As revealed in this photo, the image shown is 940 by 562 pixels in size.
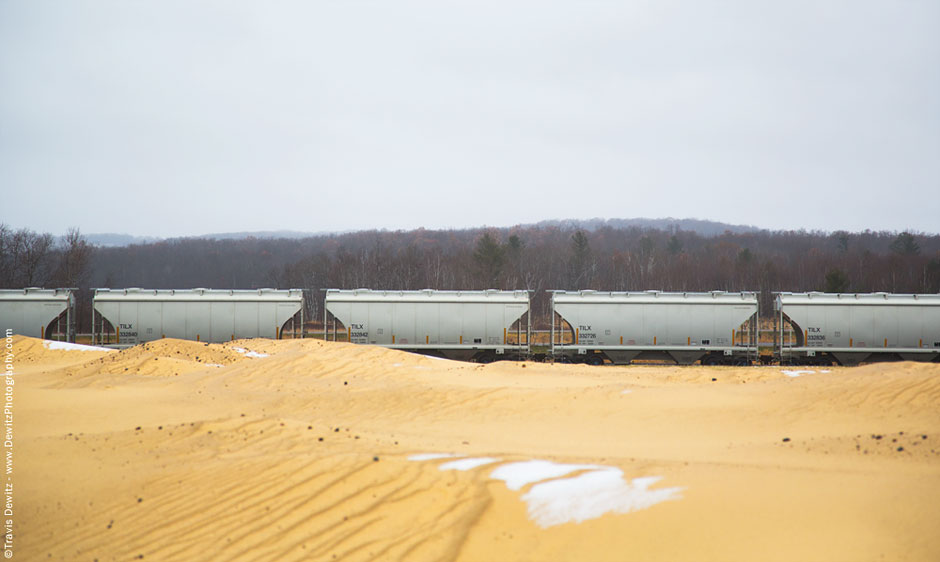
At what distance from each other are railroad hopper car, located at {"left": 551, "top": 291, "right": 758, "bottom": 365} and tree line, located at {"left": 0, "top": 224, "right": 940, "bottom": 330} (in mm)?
23084

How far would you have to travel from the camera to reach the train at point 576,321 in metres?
32.2

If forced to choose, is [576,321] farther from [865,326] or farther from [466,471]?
[466,471]

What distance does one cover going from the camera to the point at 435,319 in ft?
108

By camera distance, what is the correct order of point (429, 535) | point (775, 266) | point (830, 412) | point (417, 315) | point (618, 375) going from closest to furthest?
point (429, 535) → point (830, 412) → point (618, 375) → point (417, 315) → point (775, 266)

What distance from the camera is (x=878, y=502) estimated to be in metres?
7.64

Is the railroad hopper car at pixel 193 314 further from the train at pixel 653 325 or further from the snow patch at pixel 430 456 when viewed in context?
the snow patch at pixel 430 456

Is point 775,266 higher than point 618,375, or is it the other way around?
point 775,266

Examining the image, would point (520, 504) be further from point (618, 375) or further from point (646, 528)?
point (618, 375)

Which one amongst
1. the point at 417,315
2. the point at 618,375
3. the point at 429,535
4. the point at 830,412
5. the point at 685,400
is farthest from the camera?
the point at 417,315

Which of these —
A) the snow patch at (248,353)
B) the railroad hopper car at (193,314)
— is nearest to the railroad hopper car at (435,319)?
the railroad hopper car at (193,314)

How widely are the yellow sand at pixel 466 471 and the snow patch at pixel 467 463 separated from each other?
227 mm

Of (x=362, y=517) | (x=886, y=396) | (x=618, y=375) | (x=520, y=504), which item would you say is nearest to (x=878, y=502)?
(x=520, y=504)

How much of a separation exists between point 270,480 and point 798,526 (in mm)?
6745

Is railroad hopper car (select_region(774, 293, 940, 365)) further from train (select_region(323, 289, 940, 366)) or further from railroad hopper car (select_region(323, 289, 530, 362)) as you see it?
railroad hopper car (select_region(323, 289, 530, 362))
